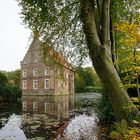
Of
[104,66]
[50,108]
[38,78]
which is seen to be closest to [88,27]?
[104,66]

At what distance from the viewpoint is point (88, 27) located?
10375 mm

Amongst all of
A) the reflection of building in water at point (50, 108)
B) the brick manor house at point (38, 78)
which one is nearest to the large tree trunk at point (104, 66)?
the reflection of building in water at point (50, 108)

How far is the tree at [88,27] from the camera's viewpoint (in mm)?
10086

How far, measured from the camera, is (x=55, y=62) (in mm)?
15492

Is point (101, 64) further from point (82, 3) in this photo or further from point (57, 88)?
point (57, 88)

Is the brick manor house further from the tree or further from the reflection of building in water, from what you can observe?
the tree

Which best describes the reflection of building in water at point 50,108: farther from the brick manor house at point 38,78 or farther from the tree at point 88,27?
the brick manor house at point 38,78

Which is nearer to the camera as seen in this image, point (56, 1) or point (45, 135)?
point (56, 1)

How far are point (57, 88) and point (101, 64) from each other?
46588mm

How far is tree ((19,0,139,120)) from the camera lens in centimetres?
1009

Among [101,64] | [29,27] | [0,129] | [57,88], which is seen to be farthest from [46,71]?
[101,64]

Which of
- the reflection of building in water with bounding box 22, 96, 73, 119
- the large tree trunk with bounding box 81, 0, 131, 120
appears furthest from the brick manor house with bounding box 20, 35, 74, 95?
the large tree trunk with bounding box 81, 0, 131, 120

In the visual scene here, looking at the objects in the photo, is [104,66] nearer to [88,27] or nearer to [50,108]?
[88,27]

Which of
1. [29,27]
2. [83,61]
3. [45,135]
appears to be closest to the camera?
[29,27]
